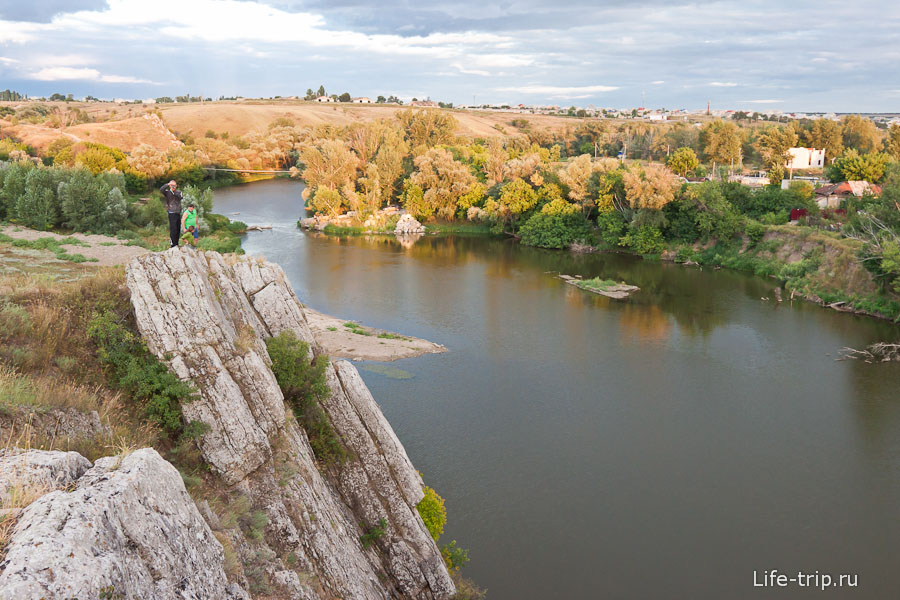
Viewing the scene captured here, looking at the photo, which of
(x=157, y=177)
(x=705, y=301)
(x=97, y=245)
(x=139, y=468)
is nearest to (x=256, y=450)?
(x=139, y=468)

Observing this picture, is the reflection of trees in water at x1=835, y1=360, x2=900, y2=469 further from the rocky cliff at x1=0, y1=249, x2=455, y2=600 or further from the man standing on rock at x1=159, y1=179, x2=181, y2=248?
the man standing on rock at x1=159, y1=179, x2=181, y2=248

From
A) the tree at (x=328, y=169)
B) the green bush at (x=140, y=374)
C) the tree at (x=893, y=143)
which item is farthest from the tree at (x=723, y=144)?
the green bush at (x=140, y=374)

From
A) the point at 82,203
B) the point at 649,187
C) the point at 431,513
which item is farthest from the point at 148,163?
the point at 431,513

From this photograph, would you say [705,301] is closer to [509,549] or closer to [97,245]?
[509,549]

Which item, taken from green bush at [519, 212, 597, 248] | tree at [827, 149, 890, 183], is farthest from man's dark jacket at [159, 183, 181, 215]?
tree at [827, 149, 890, 183]

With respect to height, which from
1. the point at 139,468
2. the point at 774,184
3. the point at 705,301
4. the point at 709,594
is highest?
the point at 774,184

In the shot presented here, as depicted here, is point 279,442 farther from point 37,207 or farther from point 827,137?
point 827,137

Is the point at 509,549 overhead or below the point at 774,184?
below
